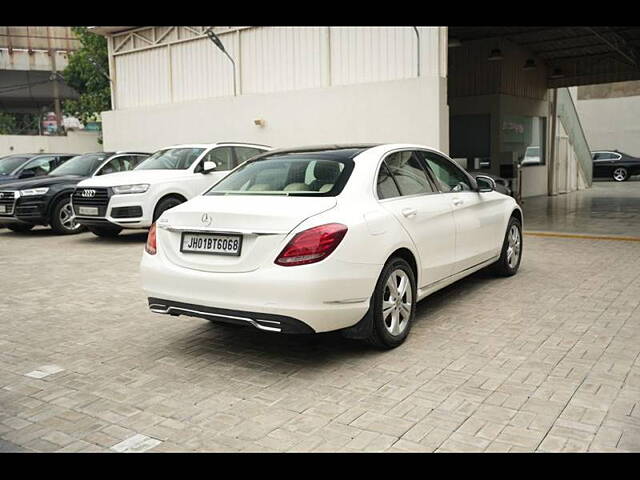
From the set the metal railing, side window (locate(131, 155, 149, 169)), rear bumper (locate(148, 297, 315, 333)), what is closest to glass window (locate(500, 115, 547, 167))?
the metal railing

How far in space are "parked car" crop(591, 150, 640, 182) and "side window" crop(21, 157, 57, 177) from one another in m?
23.3

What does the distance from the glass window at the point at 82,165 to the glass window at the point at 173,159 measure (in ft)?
5.78

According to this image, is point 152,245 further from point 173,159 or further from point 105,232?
point 105,232

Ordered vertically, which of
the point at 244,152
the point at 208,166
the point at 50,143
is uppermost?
the point at 50,143

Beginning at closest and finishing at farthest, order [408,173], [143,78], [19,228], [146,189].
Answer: [408,173]
[146,189]
[19,228]
[143,78]

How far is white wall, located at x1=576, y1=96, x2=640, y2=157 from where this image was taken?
32312 mm

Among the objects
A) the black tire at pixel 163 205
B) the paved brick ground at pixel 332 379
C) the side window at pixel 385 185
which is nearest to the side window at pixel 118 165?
the black tire at pixel 163 205

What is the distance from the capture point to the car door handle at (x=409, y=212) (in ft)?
16.3

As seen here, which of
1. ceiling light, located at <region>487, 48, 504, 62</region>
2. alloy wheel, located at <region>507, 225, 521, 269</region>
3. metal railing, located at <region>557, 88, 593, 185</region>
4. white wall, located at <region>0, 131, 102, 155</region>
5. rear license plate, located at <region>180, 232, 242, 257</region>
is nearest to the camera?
rear license plate, located at <region>180, 232, 242, 257</region>

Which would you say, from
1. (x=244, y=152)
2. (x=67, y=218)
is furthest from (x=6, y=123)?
(x=244, y=152)

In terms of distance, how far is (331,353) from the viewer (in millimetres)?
4742

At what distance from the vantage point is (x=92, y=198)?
34.4 ft

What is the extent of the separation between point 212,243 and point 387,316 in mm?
1420

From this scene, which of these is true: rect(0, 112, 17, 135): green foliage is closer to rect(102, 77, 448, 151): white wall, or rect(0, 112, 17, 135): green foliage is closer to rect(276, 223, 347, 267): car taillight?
rect(102, 77, 448, 151): white wall
